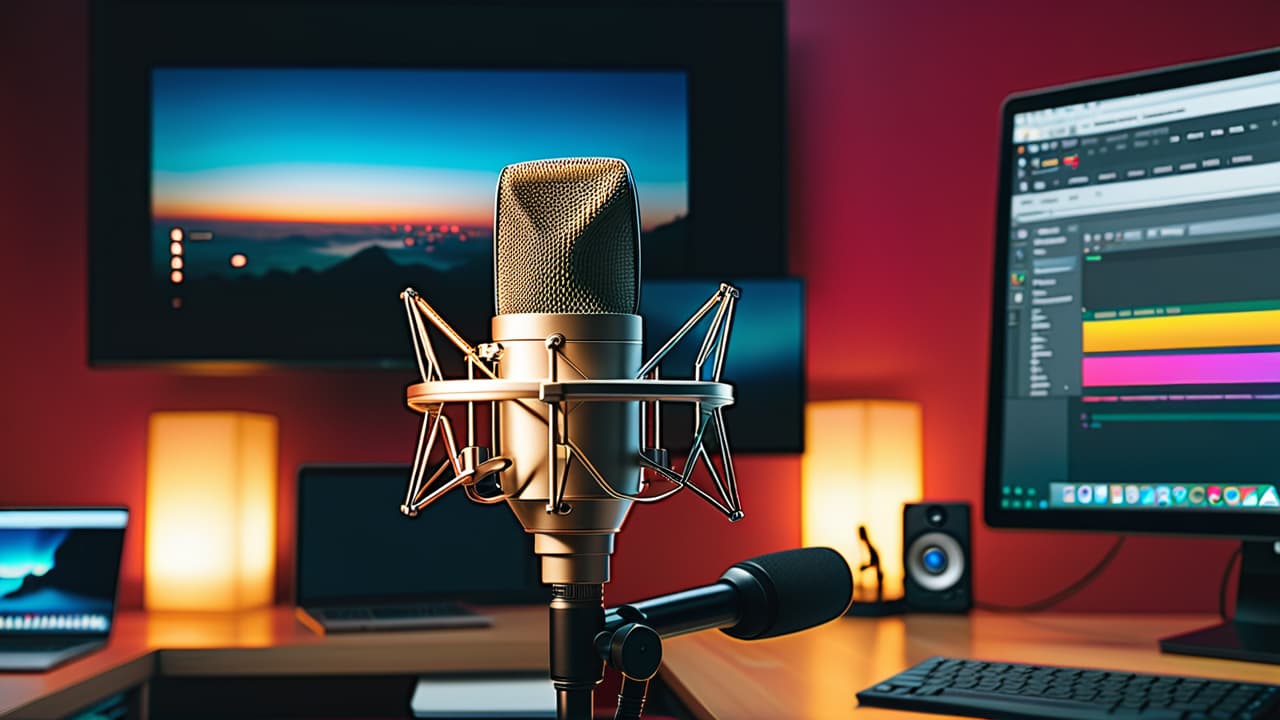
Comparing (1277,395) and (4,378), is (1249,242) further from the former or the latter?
(4,378)

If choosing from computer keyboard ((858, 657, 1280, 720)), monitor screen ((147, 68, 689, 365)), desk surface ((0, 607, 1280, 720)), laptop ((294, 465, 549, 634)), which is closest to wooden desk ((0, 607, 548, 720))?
desk surface ((0, 607, 1280, 720))

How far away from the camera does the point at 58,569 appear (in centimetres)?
171

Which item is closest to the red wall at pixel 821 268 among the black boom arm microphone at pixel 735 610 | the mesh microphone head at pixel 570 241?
the black boom arm microphone at pixel 735 610

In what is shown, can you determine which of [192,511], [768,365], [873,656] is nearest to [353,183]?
[192,511]

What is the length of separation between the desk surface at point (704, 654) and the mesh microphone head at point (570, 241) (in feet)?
1.56

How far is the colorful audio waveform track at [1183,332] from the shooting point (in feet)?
4.61

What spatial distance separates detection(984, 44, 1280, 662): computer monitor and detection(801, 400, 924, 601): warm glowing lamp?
376 mm

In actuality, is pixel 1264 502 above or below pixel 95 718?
above

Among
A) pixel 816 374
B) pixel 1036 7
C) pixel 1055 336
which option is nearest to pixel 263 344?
pixel 816 374

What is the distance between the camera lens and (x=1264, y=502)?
1.39 meters

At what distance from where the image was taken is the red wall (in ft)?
7.16

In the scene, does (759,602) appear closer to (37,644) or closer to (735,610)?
(735,610)

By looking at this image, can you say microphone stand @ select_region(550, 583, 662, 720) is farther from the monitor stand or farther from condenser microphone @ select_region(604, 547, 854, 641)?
the monitor stand

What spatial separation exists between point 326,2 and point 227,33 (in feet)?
0.57
